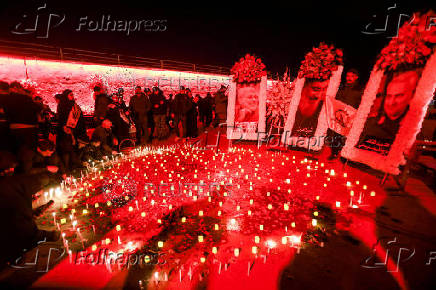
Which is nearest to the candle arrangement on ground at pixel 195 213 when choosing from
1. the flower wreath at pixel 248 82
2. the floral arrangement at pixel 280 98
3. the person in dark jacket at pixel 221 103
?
the flower wreath at pixel 248 82

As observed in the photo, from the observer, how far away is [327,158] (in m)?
8.62

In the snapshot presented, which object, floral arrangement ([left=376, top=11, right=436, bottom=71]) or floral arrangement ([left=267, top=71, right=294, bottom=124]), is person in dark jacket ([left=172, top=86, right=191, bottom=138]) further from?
floral arrangement ([left=376, top=11, right=436, bottom=71])

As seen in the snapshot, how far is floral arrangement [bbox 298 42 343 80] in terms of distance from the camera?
7758 millimetres

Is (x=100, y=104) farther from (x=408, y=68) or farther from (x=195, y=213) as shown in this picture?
(x=408, y=68)

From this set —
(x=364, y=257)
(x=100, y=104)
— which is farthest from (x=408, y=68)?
(x=100, y=104)

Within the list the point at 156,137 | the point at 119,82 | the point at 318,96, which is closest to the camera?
the point at 318,96

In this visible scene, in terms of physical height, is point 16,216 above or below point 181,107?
below

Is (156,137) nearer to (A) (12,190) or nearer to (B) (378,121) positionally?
(A) (12,190)

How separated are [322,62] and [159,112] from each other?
762 centimetres

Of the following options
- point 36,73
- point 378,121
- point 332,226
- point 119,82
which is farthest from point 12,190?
point 119,82

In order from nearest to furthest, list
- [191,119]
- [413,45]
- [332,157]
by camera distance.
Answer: [413,45], [332,157], [191,119]

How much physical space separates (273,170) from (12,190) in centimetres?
649

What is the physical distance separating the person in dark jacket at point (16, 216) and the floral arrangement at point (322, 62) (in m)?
8.65

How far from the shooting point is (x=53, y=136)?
253 inches
